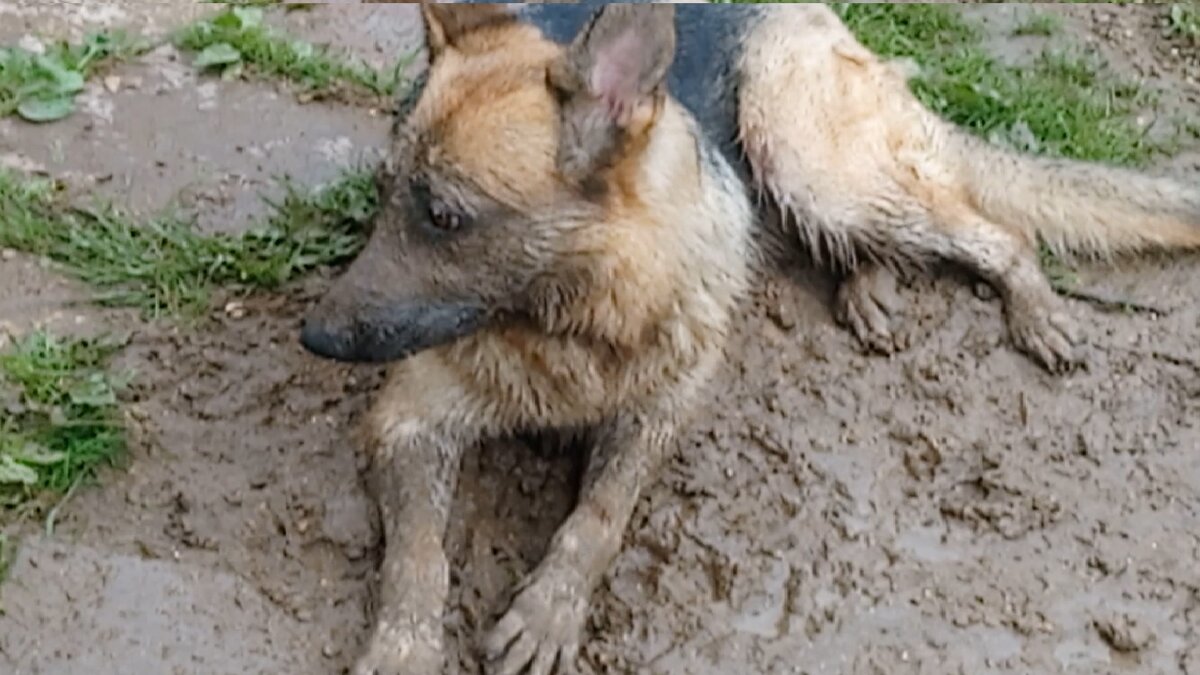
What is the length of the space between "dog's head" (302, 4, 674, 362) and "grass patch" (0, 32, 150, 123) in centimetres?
215

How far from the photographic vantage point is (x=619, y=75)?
14.4 feet

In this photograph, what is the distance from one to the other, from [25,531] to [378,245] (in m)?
1.23

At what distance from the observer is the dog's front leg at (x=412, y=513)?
4.43 metres

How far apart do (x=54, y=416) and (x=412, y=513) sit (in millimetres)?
1096

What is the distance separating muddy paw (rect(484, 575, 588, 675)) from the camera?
176 inches

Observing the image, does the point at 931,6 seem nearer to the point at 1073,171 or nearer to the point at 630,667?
the point at 1073,171

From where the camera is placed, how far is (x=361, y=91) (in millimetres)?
6559

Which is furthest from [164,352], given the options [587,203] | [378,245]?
[587,203]

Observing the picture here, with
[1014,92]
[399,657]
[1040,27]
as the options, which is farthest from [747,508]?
[1040,27]

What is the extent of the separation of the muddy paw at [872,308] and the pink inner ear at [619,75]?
1.53 m

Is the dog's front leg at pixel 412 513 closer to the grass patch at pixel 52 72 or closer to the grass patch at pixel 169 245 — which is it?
the grass patch at pixel 169 245

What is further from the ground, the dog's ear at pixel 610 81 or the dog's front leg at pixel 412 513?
the dog's ear at pixel 610 81

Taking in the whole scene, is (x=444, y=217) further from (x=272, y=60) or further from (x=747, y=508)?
(x=272, y=60)

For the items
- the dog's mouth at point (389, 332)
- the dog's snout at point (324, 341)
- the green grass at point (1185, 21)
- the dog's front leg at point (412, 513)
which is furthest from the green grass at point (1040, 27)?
the dog's snout at point (324, 341)
